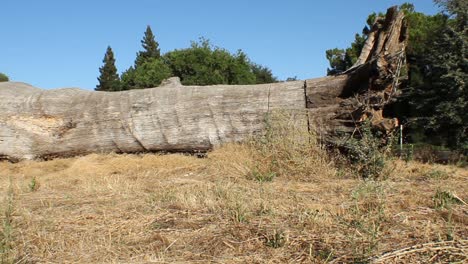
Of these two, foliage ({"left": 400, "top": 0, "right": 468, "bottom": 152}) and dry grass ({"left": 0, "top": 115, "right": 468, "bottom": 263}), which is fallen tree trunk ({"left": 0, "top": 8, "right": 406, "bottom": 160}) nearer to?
dry grass ({"left": 0, "top": 115, "right": 468, "bottom": 263})

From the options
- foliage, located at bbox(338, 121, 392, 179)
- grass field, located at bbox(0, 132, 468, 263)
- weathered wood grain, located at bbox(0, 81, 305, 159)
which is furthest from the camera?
weathered wood grain, located at bbox(0, 81, 305, 159)

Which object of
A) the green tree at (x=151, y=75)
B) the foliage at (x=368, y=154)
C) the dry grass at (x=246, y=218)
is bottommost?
the dry grass at (x=246, y=218)

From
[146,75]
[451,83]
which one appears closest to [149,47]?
[146,75]

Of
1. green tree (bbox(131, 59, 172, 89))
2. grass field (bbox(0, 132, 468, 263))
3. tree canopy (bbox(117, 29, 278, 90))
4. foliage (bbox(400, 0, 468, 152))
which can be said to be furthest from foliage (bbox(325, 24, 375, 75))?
grass field (bbox(0, 132, 468, 263))

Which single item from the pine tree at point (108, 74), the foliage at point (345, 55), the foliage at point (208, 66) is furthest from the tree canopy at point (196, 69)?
the pine tree at point (108, 74)

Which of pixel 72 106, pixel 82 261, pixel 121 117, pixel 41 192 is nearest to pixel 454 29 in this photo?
pixel 121 117

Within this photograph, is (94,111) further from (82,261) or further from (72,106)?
(82,261)

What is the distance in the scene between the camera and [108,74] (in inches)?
1860

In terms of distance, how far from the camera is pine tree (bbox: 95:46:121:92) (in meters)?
45.9

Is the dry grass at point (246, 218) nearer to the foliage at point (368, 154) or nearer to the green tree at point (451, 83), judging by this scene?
the foliage at point (368, 154)

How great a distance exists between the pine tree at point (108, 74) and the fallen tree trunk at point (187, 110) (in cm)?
3866

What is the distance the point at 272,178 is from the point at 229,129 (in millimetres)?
1707

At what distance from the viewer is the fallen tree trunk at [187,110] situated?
589 cm

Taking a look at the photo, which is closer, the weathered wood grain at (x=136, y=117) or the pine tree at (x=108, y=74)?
the weathered wood grain at (x=136, y=117)
